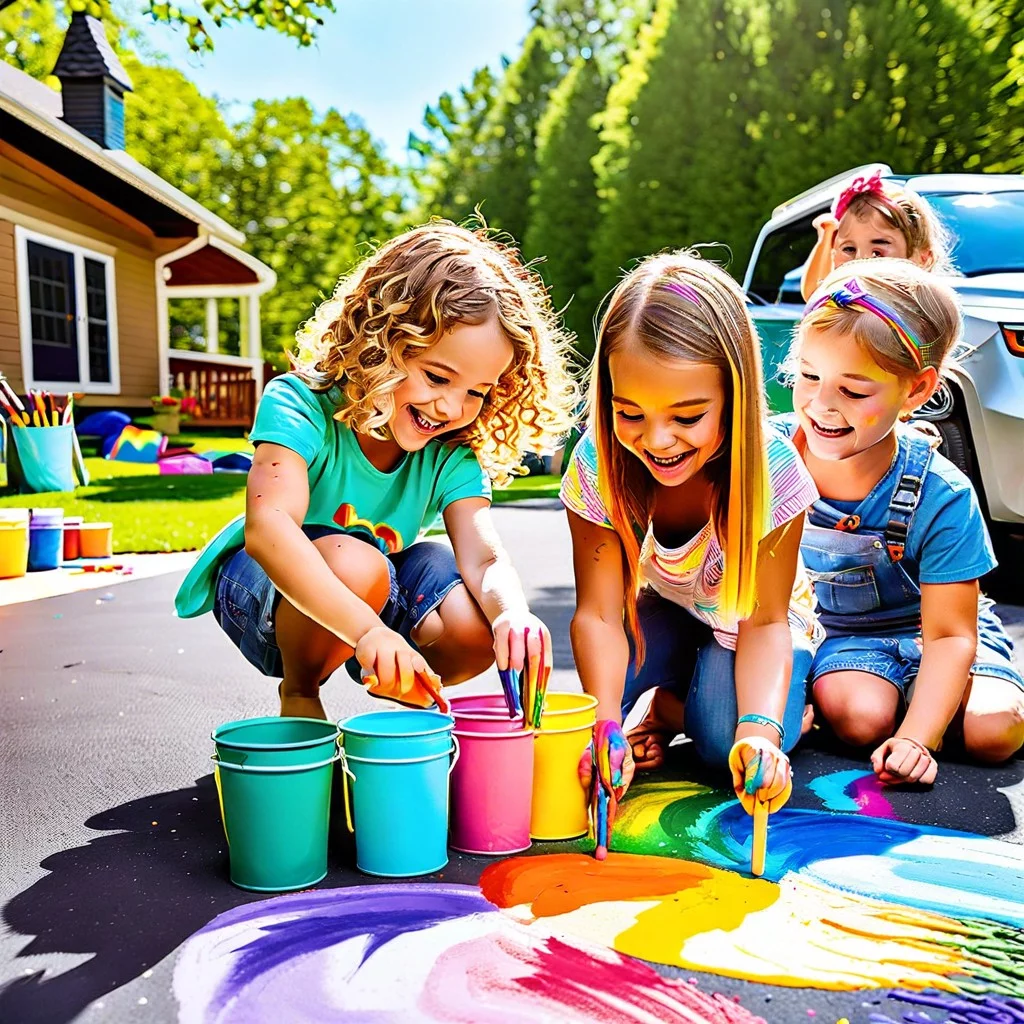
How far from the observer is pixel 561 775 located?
78.6 inches

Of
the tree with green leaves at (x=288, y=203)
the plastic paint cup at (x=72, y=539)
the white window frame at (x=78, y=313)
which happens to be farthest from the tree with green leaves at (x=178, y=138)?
the plastic paint cup at (x=72, y=539)

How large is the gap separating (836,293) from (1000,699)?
97cm

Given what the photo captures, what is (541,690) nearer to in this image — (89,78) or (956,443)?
(956,443)

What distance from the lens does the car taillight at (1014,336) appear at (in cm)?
390

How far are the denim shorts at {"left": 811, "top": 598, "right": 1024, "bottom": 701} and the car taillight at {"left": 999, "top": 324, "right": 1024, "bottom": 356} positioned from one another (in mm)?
1560

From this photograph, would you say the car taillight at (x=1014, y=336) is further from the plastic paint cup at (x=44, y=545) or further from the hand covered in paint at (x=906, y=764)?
the plastic paint cup at (x=44, y=545)

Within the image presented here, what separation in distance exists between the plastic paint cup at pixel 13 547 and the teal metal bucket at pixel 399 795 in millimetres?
3506

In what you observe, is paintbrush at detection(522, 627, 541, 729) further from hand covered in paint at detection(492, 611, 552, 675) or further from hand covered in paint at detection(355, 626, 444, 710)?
hand covered in paint at detection(355, 626, 444, 710)

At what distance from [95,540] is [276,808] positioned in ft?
13.2

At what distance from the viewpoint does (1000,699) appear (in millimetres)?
2471

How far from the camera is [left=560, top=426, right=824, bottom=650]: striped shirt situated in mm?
2199

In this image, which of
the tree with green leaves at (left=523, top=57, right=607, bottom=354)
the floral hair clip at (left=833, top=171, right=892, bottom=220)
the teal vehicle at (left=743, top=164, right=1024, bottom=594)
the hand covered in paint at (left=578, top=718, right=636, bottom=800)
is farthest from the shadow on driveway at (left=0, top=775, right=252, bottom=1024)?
the tree with green leaves at (left=523, top=57, right=607, bottom=354)

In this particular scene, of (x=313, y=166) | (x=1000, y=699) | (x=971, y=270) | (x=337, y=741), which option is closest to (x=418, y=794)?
(x=337, y=741)

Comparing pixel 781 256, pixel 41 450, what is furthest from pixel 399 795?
pixel 41 450
